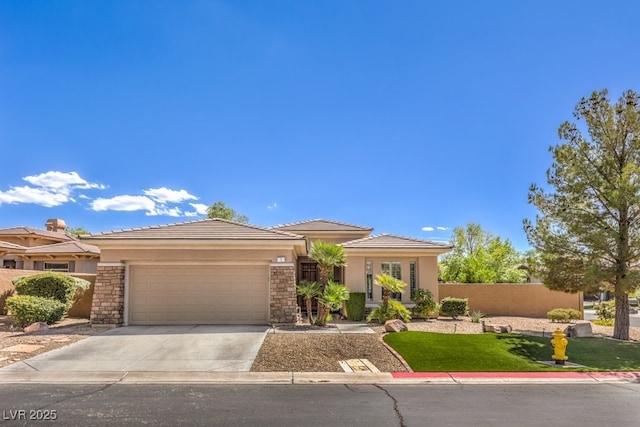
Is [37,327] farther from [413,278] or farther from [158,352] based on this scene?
[413,278]

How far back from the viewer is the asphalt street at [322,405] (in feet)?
20.9

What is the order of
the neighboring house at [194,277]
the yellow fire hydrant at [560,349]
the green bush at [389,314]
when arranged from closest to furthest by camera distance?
the yellow fire hydrant at [560,349], the neighboring house at [194,277], the green bush at [389,314]

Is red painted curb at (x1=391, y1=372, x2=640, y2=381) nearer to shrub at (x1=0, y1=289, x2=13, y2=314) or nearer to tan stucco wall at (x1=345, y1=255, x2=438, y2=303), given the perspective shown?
tan stucco wall at (x1=345, y1=255, x2=438, y2=303)

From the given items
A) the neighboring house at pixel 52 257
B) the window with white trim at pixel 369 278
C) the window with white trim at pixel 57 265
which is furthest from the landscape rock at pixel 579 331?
the window with white trim at pixel 57 265

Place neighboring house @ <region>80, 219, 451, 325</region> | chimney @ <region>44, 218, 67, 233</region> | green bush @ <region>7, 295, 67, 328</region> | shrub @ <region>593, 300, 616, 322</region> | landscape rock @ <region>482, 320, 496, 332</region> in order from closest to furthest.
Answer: green bush @ <region>7, 295, 67, 328</region> → landscape rock @ <region>482, 320, 496, 332</region> → neighboring house @ <region>80, 219, 451, 325</region> → shrub @ <region>593, 300, 616, 322</region> → chimney @ <region>44, 218, 67, 233</region>

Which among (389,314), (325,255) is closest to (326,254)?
(325,255)

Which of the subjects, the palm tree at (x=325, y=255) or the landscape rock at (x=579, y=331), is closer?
the landscape rock at (x=579, y=331)

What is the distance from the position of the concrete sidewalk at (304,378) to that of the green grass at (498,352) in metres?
0.43

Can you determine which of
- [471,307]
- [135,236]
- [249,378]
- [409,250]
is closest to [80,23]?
[135,236]

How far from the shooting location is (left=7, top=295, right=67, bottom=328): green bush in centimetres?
1419

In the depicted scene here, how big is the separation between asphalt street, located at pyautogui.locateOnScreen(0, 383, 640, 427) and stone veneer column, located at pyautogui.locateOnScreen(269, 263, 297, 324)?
6.50 metres

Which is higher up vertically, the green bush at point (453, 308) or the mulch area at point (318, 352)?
the green bush at point (453, 308)

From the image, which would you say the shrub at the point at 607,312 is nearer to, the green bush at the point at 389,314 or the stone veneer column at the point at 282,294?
the green bush at the point at 389,314

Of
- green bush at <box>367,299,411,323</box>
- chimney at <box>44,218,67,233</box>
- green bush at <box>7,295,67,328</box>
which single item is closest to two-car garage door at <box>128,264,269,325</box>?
green bush at <box>7,295,67,328</box>
